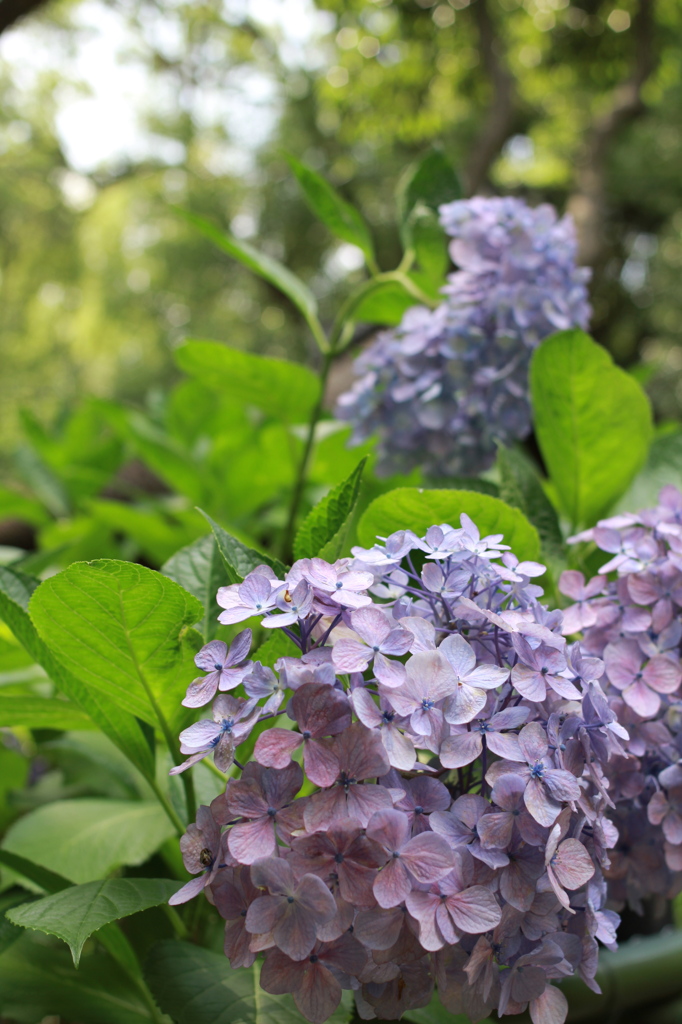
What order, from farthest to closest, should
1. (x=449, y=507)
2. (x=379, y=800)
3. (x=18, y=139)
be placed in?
(x=18, y=139)
(x=449, y=507)
(x=379, y=800)

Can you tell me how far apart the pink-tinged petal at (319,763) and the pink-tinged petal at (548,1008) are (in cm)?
16

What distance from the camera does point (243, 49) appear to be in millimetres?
10102

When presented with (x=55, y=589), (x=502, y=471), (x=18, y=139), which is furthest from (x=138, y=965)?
(x=18, y=139)

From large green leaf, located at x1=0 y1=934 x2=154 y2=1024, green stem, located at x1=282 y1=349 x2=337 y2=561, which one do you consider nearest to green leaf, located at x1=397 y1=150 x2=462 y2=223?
green stem, located at x1=282 y1=349 x2=337 y2=561

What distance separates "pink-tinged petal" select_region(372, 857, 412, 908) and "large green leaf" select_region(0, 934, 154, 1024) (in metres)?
0.32

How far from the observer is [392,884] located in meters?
0.35

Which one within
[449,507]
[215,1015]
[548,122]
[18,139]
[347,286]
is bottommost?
[347,286]

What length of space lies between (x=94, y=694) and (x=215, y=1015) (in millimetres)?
225

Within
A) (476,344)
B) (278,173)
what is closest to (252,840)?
(476,344)

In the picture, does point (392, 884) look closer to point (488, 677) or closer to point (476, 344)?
point (488, 677)

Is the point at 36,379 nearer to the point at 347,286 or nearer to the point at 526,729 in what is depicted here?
the point at 347,286

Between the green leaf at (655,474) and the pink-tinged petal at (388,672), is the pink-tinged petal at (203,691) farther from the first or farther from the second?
the green leaf at (655,474)

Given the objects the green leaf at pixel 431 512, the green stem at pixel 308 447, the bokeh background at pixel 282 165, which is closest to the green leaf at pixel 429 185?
the green stem at pixel 308 447

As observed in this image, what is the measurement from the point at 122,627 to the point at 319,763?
167 millimetres
